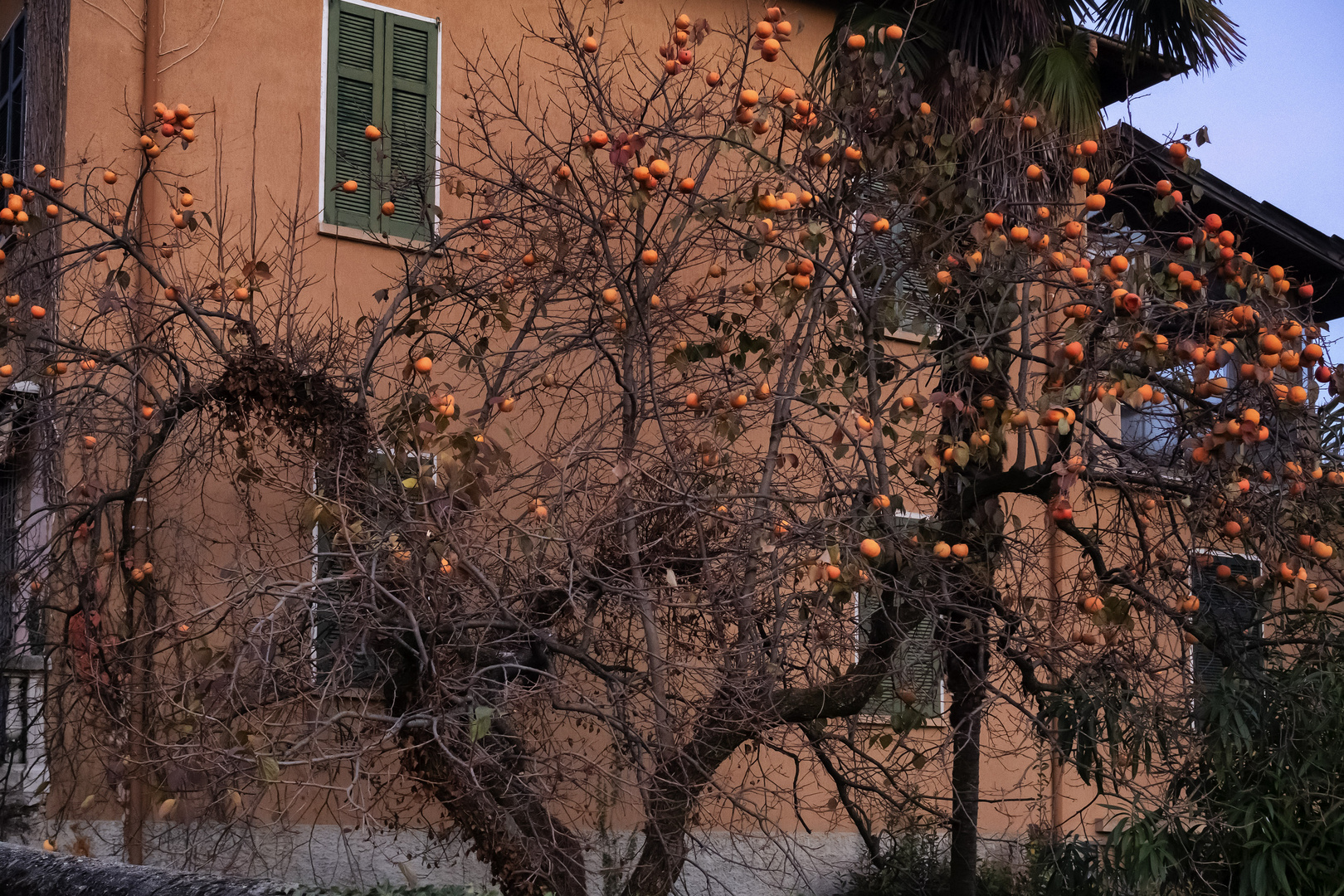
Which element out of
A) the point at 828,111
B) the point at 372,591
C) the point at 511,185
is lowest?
the point at 372,591

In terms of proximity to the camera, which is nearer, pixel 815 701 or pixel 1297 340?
pixel 1297 340

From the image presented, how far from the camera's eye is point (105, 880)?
3115 millimetres

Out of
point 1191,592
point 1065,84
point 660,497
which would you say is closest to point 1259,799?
point 1191,592

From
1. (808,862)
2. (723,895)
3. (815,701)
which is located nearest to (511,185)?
(815,701)

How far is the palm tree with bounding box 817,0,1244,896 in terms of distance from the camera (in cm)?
697

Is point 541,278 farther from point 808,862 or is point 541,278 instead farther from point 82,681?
point 808,862

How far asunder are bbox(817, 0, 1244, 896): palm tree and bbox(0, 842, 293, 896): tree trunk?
14.4 ft

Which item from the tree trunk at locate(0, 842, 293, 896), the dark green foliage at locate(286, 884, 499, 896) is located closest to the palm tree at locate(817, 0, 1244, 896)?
the dark green foliage at locate(286, 884, 499, 896)

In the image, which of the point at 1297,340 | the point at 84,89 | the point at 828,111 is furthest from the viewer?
the point at 84,89

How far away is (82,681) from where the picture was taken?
5.78 meters

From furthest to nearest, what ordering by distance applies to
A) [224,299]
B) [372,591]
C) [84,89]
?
[84,89], [224,299], [372,591]

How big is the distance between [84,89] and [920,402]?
486 cm

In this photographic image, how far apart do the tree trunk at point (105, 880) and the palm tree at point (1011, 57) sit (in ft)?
14.4

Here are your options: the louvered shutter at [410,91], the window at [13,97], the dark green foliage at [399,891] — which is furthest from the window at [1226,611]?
the window at [13,97]
